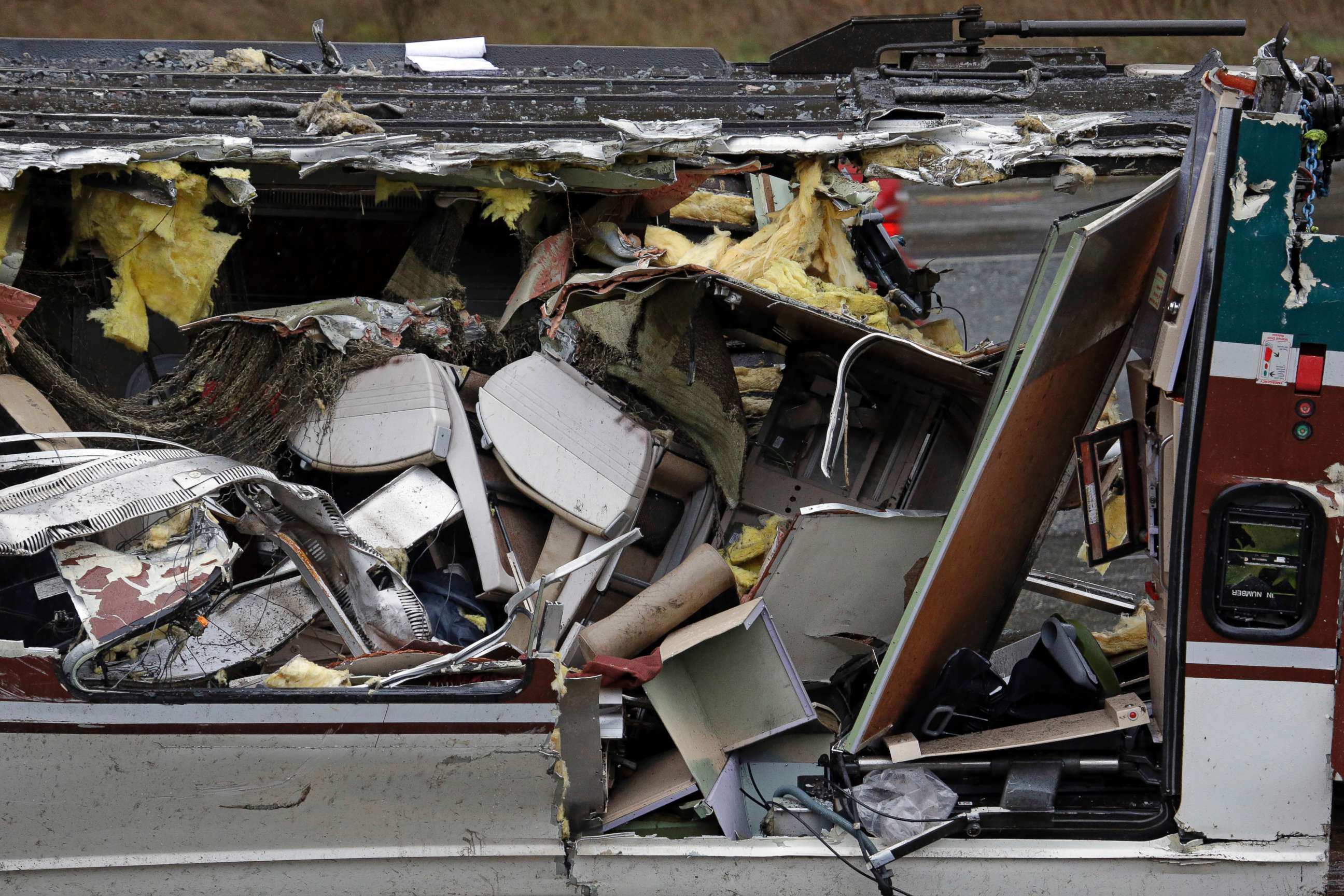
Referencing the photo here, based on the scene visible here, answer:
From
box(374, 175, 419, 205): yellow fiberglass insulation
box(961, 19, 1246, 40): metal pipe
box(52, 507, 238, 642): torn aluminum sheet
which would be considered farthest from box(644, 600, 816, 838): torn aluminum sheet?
box(961, 19, 1246, 40): metal pipe

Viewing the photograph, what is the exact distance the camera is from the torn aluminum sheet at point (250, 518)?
9.96 feet

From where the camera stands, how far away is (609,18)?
11734mm

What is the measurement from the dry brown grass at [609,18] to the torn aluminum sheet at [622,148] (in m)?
7.62

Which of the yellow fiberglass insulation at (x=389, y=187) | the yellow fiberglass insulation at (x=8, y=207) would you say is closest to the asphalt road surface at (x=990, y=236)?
the yellow fiberglass insulation at (x=389, y=187)

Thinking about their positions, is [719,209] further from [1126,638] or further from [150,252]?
[1126,638]

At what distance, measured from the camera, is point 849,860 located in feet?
10.3

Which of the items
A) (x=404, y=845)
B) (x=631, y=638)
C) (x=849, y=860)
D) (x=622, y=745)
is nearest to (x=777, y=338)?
(x=631, y=638)

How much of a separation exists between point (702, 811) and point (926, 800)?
2.07 feet

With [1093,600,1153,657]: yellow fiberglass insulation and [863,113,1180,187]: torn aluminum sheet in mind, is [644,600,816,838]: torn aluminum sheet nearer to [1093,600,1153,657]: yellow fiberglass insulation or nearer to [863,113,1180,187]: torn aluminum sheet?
[1093,600,1153,657]: yellow fiberglass insulation

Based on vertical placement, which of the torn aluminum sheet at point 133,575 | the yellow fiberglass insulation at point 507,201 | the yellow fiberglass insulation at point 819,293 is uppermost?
the yellow fiberglass insulation at point 507,201

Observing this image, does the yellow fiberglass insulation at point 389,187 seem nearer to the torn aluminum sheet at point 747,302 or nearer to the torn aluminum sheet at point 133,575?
the torn aluminum sheet at point 747,302

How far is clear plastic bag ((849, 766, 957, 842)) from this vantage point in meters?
3.19

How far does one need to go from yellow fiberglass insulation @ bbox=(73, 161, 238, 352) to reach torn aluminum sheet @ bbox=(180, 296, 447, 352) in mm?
140

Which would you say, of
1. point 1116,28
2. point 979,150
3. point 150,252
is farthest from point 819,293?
point 150,252
